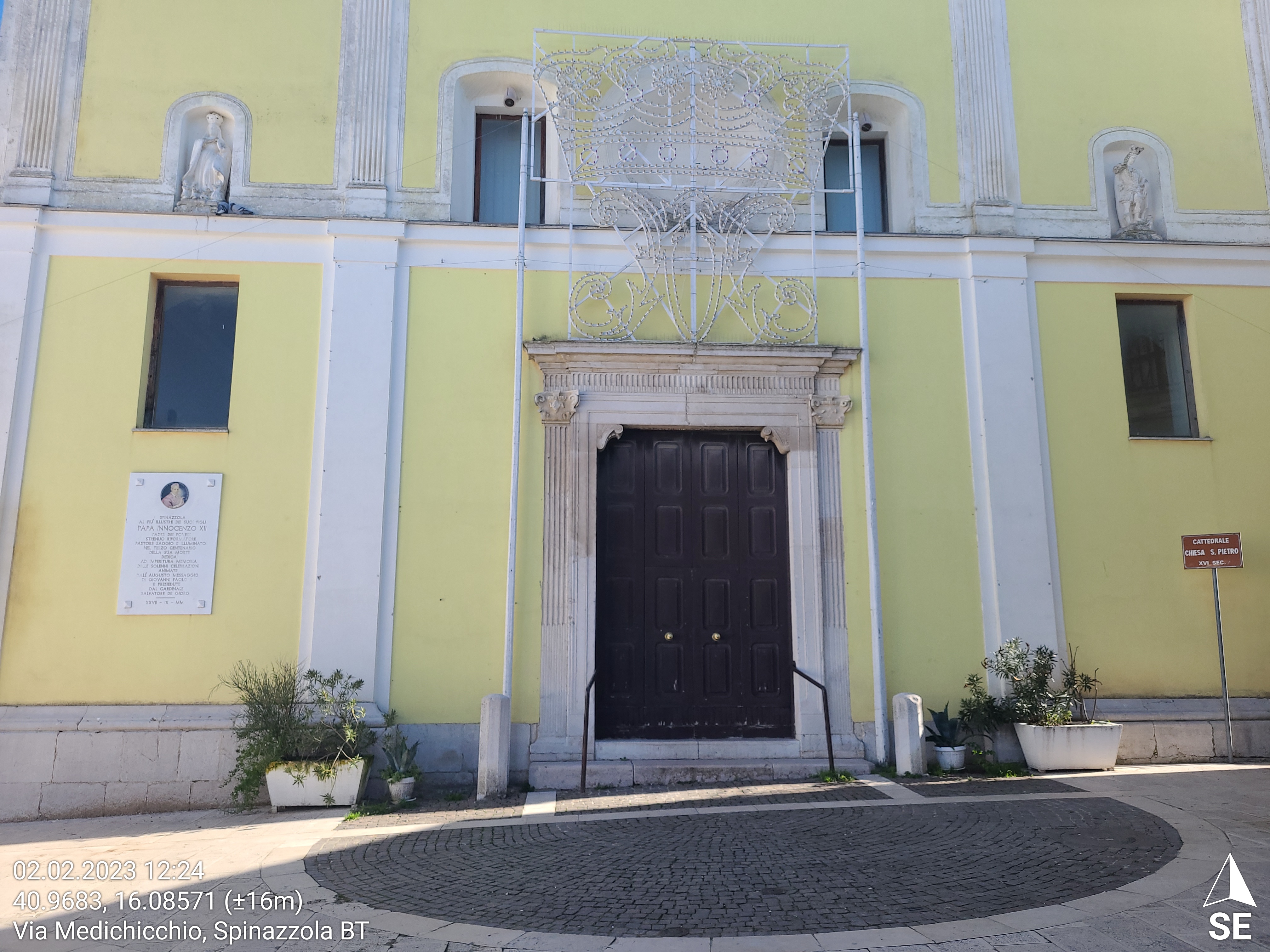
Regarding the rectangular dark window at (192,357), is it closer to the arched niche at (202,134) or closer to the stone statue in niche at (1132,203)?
the arched niche at (202,134)

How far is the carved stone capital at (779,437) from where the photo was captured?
8.63 meters

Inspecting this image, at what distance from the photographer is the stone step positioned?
24.7 feet

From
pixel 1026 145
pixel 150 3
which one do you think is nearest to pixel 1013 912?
pixel 1026 145

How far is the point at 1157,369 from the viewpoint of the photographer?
936 cm

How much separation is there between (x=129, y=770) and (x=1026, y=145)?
34.5ft

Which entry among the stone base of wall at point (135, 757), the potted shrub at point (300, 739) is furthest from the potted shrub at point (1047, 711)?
the potted shrub at point (300, 739)

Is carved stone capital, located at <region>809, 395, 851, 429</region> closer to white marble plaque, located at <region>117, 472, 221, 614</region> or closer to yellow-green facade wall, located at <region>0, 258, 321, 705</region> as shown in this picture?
yellow-green facade wall, located at <region>0, 258, 321, 705</region>

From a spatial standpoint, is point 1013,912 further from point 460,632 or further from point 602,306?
point 602,306

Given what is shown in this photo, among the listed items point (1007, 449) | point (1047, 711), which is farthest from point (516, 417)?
point (1047, 711)

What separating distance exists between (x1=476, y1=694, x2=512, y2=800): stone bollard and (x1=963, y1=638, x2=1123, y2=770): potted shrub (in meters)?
4.15

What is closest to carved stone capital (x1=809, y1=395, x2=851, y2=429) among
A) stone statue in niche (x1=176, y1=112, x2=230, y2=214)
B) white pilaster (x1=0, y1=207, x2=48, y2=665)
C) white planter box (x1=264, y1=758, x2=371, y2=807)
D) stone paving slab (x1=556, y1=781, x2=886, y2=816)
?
stone paving slab (x1=556, y1=781, x2=886, y2=816)

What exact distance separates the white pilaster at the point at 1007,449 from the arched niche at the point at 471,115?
441 cm

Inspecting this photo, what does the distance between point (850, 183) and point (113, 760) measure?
29.5 feet

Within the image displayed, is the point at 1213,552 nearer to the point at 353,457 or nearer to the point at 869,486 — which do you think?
the point at 869,486
